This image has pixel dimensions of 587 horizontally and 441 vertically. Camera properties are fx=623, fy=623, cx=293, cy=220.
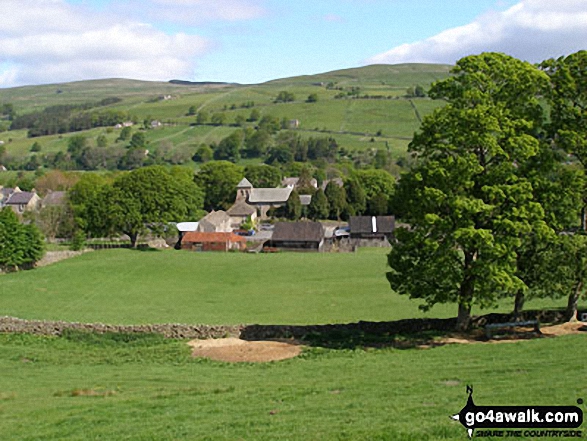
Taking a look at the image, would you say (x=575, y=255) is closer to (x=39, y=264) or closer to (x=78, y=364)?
(x=78, y=364)

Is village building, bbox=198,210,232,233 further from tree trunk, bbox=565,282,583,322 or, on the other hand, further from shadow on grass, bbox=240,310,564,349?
tree trunk, bbox=565,282,583,322

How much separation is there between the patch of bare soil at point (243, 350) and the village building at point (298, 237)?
2146 inches

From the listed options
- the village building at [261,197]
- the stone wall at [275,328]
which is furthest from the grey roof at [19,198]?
the stone wall at [275,328]

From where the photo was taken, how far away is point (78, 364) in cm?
2622

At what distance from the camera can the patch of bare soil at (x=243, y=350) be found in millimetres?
26172

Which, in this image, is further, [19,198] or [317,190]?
[19,198]

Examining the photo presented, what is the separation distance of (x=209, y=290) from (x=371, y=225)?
43090mm

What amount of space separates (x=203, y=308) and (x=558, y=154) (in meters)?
26.1

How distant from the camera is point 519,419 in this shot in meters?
12.9

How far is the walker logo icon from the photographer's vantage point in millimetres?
12164

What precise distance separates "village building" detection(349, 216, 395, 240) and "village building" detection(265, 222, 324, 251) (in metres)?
7.60

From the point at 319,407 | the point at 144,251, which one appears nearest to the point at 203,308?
the point at 319,407

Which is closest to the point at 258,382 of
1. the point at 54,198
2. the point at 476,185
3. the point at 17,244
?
the point at 476,185

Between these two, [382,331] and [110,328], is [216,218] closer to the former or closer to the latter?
[110,328]
